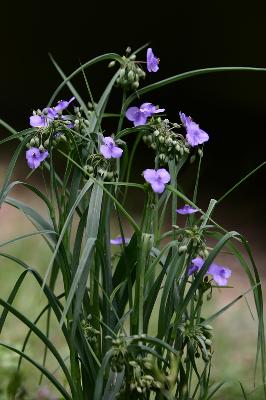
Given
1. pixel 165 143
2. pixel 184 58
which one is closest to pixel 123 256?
pixel 165 143

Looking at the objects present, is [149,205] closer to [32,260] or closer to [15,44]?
[32,260]

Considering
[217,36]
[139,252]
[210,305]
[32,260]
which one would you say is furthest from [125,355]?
[217,36]

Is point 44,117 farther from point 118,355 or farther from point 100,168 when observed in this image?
point 118,355

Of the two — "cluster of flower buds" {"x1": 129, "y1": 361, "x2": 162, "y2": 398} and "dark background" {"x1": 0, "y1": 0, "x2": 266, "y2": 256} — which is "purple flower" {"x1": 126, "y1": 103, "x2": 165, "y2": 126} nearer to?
"cluster of flower buds" {"x1": 129, "y1": 361, "x2": 162, "y2": 398}

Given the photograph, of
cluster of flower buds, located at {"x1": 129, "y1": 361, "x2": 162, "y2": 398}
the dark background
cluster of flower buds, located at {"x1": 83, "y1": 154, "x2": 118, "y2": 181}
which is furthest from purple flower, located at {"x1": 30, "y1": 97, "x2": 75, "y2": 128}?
the dark background

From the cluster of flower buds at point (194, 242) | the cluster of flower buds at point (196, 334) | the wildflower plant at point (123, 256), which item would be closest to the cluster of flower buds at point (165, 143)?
the wildflower plant at point (123, 256)

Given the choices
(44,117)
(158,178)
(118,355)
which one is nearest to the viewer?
(118,355)
